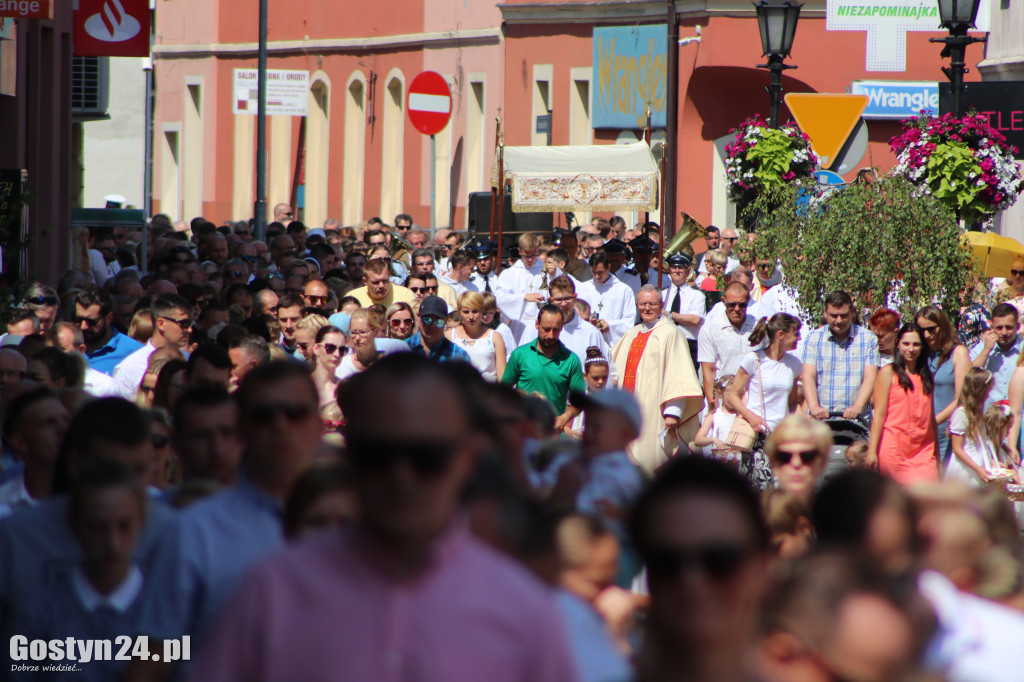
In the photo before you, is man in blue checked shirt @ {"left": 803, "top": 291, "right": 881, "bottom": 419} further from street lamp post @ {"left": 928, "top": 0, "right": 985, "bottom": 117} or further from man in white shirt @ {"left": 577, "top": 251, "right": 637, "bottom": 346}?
man in white shirt @ {"left": 577, "top": 251, "right": 637, "bottom": 346}

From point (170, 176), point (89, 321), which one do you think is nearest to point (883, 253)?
point (89, 321)

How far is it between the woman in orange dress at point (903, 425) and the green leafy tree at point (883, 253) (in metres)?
2.31

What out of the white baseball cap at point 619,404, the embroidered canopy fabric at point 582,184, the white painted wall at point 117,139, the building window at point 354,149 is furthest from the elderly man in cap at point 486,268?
the white painted wall at point 117,139

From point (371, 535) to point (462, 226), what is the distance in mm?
35299

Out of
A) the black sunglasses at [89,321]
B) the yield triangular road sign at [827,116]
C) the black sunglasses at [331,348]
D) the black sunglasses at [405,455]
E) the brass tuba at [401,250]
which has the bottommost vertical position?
the black sunglasses at [331,348]

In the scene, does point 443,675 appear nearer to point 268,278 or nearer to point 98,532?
point 98,532

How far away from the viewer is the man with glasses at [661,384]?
12250 mm

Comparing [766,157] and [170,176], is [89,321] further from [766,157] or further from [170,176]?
[170,176]

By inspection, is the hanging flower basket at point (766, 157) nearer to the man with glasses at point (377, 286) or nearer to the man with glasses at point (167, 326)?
the man with glasses at point (377, 286)

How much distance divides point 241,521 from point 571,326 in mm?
8744

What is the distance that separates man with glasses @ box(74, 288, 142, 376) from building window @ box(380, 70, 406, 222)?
28.3m

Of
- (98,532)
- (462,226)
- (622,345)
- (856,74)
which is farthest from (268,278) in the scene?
(462,226)

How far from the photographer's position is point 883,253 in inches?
525

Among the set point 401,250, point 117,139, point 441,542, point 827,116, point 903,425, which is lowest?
point 903,425
